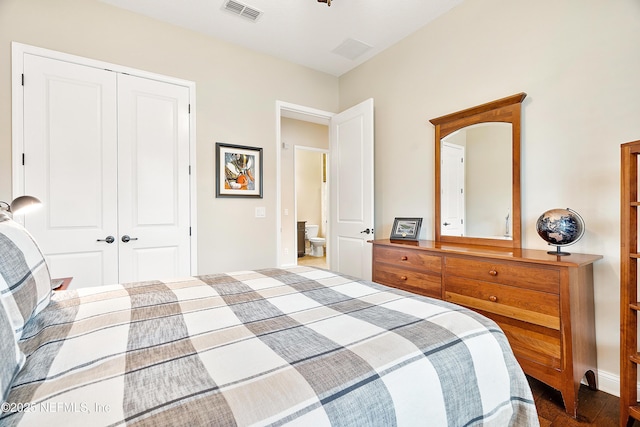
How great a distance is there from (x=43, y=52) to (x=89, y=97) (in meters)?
0.40

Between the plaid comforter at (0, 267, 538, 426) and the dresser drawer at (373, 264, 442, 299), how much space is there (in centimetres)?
112

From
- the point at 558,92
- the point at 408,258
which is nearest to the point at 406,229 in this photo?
the point at 408,258

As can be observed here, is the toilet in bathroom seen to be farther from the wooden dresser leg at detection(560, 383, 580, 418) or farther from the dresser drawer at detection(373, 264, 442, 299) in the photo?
the wooden dresser leg at detection(560, 383, 580, 418)

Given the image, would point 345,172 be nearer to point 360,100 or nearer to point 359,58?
point 360,100

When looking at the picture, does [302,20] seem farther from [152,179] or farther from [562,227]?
[562,227]

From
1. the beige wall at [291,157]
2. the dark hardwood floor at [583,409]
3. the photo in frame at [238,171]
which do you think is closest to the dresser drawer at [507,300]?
the dark hardwood floor at [583,409]

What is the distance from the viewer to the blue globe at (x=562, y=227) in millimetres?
1739

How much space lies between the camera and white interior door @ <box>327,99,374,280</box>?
126 inches

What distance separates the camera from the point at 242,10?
260cm

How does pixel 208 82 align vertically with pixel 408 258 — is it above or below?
above

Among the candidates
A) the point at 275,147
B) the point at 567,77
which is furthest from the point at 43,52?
the point at 567,77

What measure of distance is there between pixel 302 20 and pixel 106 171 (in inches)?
87.9

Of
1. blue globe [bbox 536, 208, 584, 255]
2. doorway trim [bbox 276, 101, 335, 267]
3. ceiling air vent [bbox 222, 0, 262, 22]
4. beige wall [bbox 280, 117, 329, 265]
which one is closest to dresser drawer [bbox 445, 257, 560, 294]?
blue globe [bbox 536, 208, 584, 255]

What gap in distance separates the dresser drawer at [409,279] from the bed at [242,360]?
1131mm
